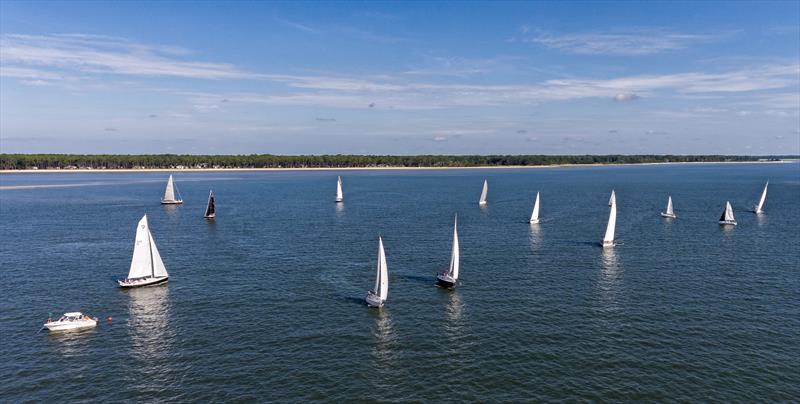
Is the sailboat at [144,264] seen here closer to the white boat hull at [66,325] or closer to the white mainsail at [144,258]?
the white mainsail at [144,258]

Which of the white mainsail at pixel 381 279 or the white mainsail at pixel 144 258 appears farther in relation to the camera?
the white mainsail at pixel 144 258

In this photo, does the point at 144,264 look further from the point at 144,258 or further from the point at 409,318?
the point at 409,318

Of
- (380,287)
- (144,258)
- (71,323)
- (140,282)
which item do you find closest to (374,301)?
(380,287)

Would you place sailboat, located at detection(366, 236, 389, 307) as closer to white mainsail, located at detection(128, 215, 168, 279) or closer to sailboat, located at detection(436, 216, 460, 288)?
sailboat, located at detection(436, 216, 460, 288)

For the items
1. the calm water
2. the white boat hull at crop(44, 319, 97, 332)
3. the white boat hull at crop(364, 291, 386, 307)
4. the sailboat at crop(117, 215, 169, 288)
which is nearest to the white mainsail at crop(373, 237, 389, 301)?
the white boat hull at crop(364, 291, 386, 307)

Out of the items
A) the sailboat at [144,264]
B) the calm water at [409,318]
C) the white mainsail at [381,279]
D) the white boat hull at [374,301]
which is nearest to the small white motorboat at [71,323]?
the calm water at [409,318]

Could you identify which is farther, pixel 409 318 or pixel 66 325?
pixel 409 318

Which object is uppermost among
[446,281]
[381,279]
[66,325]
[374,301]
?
[381,279]
